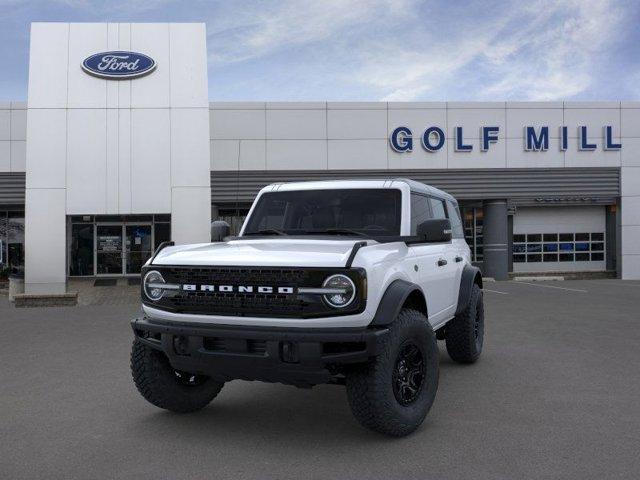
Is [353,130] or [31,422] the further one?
[353,130]

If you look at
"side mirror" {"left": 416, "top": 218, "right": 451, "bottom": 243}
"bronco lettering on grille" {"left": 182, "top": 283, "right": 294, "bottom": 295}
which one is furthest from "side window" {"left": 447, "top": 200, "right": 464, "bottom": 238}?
"bronco lettering on grille" {"left": 182, "top": 283, "right": 294, "bottom": 295}

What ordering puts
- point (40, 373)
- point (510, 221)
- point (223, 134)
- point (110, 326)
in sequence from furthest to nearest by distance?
point (510, 221), point (223, 134), point (110, 326), point (40, 373)

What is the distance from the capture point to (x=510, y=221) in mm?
25359

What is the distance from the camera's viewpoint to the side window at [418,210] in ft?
16.8

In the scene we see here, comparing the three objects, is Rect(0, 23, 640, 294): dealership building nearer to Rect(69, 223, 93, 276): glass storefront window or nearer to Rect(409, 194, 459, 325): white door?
Rect(69, 223, 93, 276): glass storefront window

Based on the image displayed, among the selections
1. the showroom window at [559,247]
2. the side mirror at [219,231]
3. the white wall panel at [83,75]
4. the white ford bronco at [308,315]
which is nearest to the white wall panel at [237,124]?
the white wall panel at [83,75]

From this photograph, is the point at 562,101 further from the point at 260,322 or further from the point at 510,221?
the point at 260,322

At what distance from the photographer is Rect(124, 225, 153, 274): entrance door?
Result: 75.4 feet

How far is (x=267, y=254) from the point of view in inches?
158

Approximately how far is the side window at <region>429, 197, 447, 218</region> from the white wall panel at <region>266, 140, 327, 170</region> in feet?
53.1

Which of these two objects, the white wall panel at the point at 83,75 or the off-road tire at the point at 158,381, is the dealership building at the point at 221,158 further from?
the off-road tire at the point at 158,381

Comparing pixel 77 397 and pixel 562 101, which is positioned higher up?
pixel 562 101

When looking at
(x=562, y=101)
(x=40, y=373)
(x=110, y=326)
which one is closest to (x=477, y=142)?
(x=562, y=101)

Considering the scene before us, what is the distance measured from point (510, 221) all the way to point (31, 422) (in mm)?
23319
